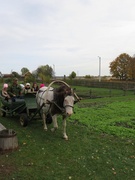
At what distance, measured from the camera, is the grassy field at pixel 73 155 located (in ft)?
14.0

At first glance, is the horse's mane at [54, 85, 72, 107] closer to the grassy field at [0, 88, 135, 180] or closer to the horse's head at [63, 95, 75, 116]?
the horse's head at [63, 95, 75, 116]

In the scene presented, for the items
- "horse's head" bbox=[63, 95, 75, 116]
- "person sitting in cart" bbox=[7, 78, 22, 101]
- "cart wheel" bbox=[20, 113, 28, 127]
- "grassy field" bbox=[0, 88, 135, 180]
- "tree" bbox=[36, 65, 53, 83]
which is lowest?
"grassy field" bbox=[0, 88, 135, 180]

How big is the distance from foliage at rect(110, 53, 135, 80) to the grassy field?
45.9 metres

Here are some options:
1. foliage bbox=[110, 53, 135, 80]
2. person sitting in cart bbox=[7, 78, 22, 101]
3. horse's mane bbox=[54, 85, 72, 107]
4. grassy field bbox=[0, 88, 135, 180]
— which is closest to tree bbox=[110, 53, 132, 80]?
foliage bbox=[110, 53, 135, 80]

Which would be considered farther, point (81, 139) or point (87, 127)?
point (87, 127)

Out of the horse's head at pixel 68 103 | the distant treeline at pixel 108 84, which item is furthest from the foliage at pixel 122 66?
the horse's head at pixel 68 103

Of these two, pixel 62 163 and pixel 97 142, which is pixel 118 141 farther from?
pixel 62 163

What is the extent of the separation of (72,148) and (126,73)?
164 ft

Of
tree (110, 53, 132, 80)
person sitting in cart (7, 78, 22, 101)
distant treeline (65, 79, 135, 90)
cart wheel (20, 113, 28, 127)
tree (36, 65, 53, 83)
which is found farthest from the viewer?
tree (110, 53, 132, 80)

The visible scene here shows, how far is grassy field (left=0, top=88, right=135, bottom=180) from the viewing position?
4.25 meters

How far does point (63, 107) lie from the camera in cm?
596

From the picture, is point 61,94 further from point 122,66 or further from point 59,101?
point 122,66

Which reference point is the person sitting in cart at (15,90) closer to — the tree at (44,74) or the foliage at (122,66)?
the tree at (44,74)

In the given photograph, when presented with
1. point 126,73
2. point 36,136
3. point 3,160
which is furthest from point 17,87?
point 126,73
